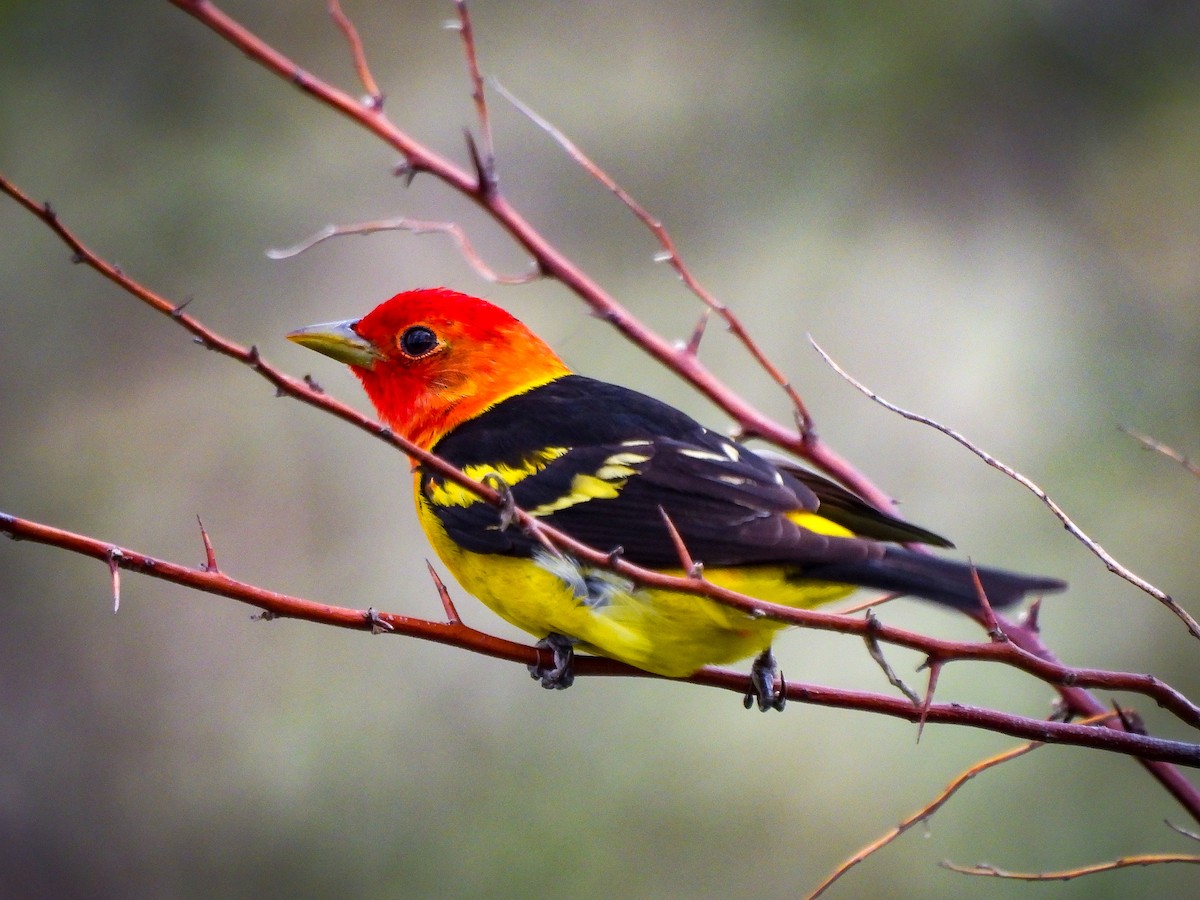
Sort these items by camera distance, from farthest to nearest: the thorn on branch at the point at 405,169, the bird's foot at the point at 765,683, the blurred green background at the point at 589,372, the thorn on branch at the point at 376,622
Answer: the blurred green background at the point at 589,372, the bird's foot at the point at 765,683, the thorn on branch at the point at 405,169, the thorn on branch at the point at 376,622

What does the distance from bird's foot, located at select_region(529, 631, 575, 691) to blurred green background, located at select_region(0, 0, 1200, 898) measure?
5.86 feet

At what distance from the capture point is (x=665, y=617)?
2598 millimetres

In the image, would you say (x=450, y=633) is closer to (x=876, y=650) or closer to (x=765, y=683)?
(x=876, y=650)

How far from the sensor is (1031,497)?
186 inches

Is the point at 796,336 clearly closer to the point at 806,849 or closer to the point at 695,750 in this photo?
the point at 695,750

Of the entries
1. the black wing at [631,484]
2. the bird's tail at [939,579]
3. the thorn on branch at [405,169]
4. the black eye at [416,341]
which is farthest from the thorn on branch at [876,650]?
the black eye at [416,341]

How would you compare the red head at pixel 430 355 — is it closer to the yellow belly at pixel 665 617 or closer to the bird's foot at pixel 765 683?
the yellow belly at pixel 665 617

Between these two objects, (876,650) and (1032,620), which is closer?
(876,650)

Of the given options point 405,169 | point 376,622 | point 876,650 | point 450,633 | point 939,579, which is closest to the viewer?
point 876,650

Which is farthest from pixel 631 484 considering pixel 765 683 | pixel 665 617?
pixel 765 683

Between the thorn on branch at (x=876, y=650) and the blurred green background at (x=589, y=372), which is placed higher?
the blurred green background at (x=589, y=372)

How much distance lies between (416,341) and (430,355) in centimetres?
6

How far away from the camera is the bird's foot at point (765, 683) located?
8.96 feet

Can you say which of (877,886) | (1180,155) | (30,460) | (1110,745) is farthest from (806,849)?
(30,460)
